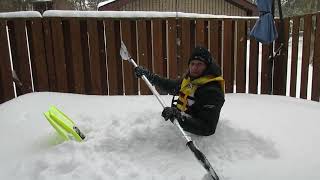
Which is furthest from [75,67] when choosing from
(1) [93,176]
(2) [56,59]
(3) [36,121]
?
(1) [93,176]

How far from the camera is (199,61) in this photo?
343cm

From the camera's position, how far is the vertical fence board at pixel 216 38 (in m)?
5.62

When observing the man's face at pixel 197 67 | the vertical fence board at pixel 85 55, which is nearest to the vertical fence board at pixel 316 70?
the man's face at pixel 197 67

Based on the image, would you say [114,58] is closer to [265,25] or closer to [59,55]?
[59,55]

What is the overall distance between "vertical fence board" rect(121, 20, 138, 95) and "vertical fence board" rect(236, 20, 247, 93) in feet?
5.30

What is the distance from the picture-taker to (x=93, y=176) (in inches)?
110

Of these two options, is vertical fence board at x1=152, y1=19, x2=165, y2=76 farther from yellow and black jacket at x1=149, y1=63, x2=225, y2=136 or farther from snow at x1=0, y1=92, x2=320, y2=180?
yellow and black jacket at x1=149, y1=63, x2=225, y2=136

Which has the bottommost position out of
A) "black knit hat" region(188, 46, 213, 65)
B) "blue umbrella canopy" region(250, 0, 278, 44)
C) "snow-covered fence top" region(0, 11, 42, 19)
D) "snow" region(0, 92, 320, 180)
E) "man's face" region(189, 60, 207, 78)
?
"snow" region(0, 92, 320, 180)

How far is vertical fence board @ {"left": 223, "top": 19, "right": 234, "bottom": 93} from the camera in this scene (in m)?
5.68

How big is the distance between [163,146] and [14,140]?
1407 mm

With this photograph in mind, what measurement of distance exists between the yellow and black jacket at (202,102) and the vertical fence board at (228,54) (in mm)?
2243

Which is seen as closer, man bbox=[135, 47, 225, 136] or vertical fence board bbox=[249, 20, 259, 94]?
man bbox=[135, 47, 225, 136]

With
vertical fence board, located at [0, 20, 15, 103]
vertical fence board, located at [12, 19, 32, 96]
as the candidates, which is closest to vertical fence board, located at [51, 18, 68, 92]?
vertical fence board, located at [12, 19, 32, 96]

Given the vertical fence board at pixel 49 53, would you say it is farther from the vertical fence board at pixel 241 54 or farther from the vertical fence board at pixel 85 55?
the vertical fence board at pixel 241 54
